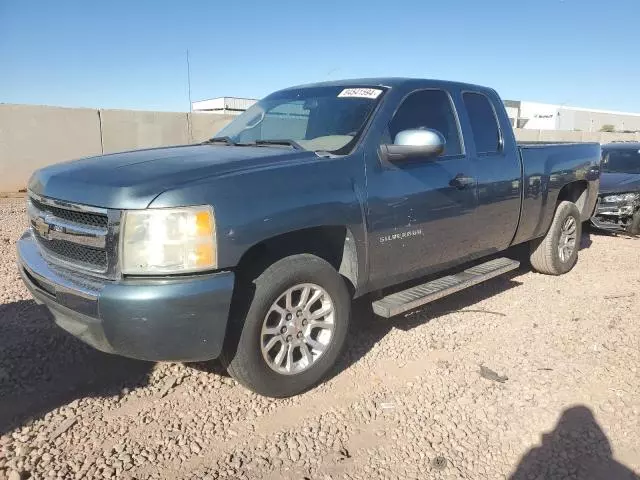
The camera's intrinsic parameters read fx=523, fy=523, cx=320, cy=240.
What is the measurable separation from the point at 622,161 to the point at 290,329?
886 centimetres

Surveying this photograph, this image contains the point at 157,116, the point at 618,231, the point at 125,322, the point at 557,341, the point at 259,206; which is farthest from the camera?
the point at 157,116

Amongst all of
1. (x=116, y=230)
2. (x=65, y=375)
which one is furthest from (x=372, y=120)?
(x=65, y=375)

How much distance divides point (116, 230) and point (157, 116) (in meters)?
13.3

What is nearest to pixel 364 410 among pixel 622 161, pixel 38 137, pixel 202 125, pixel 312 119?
pixel 312 119

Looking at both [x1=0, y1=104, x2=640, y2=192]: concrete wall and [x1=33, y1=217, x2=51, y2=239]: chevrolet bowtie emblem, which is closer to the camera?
[x1=33, y1=217, x2=51, y2=239]: chevrolet bowtie emblem

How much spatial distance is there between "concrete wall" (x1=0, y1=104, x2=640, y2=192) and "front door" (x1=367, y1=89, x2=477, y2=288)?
11.8 m

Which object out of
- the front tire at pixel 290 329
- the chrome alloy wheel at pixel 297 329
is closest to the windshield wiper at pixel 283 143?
the front tire at pixel 290 329

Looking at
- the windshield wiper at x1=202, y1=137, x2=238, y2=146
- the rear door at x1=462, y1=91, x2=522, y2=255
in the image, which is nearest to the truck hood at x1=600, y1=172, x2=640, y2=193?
the rear door at x1=462, y1=91, x2=522, y2=255

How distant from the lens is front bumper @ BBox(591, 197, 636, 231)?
8.33m

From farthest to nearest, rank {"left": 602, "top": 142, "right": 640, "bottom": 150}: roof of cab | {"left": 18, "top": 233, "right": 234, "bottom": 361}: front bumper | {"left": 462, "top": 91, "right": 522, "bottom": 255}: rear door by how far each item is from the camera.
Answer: {"left": 602, "top": 142, "right": 640, "bottom": 150}: roof of cab
{"left": 462, "top": 91, "right": 522, "bottom": 255}: rear door
{"left": 18, "top": 233, "right": 234, "bottom": 361}: front bumper

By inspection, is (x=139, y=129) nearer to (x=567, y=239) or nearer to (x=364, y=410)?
(x=567, y=239)

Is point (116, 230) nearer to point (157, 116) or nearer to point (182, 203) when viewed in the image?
point (182, 203)

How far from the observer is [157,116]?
587 inches

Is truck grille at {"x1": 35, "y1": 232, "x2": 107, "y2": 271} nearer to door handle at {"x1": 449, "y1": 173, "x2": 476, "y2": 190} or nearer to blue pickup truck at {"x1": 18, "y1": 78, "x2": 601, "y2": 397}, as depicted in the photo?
blue pickup truck at {"x1": 18, "y1": 78, "x2": 601, "y2": 397}
